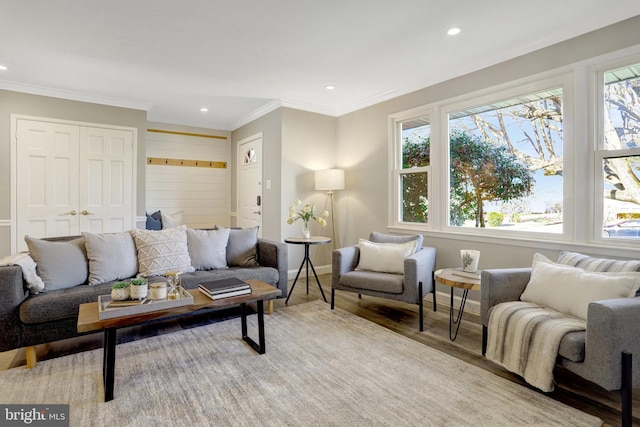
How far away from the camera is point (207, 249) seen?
10.5 feet

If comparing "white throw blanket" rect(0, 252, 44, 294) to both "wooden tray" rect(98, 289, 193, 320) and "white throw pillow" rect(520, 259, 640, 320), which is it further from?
"white throw pillow" rect(520, 259, 640, 320)

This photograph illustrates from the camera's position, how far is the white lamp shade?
445 centimetres

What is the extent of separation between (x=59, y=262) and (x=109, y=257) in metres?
0.32

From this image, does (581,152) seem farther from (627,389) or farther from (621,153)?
(627,389)

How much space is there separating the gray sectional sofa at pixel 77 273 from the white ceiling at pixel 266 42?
1.68 metres

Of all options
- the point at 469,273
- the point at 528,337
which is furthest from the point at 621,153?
the point at 528,337

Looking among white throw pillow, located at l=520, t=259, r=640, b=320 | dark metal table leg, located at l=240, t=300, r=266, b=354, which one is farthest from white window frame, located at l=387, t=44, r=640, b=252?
dark metal table leg, located at l=240, t=300, r=266, b=354

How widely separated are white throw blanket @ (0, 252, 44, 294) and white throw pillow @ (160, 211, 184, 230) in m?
2.74

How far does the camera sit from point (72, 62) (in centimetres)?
327

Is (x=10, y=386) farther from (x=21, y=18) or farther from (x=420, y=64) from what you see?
(x=420, y=64)

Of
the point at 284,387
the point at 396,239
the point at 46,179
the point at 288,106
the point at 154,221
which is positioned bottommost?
the point at 284,387

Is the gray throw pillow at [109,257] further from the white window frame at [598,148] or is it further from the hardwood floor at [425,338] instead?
the white window frame at [598,148]

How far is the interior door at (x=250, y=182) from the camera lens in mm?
5160

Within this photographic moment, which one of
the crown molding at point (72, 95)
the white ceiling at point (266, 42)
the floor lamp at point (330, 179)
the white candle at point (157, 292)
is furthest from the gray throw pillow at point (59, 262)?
the floor lamp at point (330, 179)
